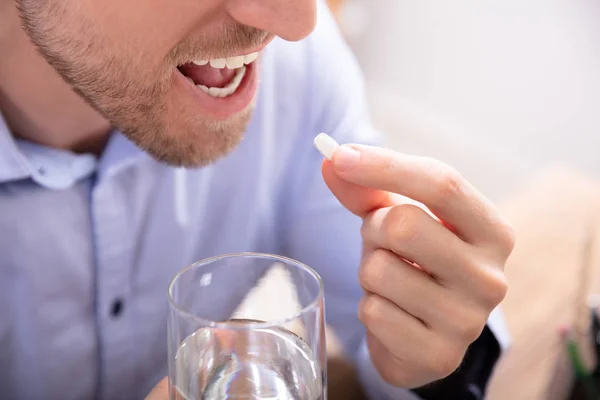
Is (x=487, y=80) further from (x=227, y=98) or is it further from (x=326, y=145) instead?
(x=326, y=145)

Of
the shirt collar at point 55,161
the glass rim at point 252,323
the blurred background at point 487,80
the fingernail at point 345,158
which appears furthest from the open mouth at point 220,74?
the blurred background at point 487,80

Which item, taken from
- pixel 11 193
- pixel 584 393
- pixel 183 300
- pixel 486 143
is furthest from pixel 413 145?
pixel 183 300

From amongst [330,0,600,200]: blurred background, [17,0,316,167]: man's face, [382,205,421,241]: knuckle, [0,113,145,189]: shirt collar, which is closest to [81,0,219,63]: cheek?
[17,0,316,167]: man's face

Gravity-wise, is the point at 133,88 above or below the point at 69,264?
above

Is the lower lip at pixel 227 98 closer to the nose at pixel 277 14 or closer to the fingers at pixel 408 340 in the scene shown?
the nose at pixel 277 14

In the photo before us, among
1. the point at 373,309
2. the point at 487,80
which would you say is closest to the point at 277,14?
the point at 373,309

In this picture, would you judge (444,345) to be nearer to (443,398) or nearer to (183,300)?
(443,398)

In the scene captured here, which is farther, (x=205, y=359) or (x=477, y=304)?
(x=477, y=304)
